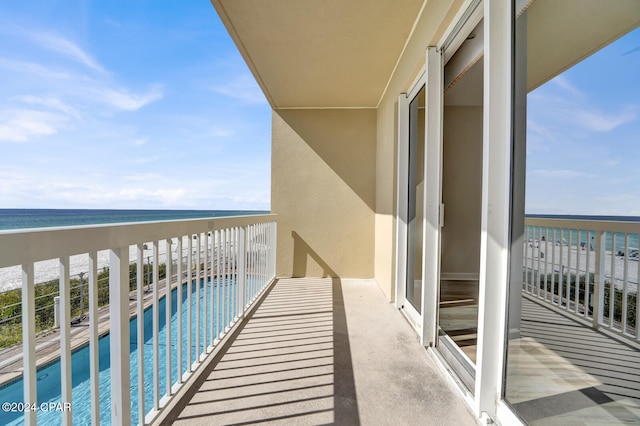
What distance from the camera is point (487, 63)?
134 centimetres

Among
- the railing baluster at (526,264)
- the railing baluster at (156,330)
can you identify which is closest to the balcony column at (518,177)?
the railing baluster at (526,264)

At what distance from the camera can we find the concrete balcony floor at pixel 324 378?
148 centimetres

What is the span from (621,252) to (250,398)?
1.67 m

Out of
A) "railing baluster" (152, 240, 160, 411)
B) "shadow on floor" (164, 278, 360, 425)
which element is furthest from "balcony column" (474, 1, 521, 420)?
"railing baluster" (152, 240, 160, 411)

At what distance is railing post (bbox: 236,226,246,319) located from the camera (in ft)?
8.91

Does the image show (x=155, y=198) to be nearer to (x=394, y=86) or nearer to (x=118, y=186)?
(x=118, y=186)

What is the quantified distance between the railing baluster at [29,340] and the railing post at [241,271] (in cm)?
186

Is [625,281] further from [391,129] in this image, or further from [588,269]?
[391,129]

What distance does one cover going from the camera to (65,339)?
930 millimetres

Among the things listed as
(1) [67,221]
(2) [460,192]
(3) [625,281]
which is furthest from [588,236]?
(1) [67,221]

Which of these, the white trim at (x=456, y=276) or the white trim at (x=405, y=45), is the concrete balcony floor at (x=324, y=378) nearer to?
the white trim at (x=456, y=276)

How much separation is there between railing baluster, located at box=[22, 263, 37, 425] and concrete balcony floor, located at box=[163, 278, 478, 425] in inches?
30.7

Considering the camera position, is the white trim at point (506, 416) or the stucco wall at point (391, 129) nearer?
the white trim at point (506, 416)

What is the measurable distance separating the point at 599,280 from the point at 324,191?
3740 millimetres
